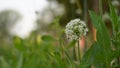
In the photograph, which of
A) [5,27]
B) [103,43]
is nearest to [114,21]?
[103,43]

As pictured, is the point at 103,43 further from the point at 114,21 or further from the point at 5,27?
the point at 5,27

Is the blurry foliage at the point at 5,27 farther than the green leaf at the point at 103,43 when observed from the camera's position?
Yes

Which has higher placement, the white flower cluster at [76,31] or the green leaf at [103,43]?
the white flower cluster at [76,31]

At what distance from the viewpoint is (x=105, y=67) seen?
2.23 feet

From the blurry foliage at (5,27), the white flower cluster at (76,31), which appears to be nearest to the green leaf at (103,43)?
the white flower cluster at (76,31)

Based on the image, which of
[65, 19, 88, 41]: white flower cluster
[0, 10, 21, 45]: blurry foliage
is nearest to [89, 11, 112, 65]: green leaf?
[65, 19, 88, 41]: white flower cluster

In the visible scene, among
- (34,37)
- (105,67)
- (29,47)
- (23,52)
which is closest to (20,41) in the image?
(23,52)

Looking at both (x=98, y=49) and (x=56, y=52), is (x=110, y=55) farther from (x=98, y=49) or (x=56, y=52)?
(x=56, y=52)

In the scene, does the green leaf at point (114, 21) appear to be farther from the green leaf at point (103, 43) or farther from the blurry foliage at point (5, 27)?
the blurry foliage at point (5, 27)

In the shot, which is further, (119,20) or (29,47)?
(29,47)

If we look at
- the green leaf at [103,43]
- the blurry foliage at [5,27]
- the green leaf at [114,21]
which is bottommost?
the blurry foliage at [5,27]

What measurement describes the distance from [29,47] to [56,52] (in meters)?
0.75

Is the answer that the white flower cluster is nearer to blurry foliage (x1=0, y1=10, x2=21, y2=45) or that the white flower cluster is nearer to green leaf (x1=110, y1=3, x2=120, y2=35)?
green leaf (x1=110, y1=3, x2=120, y2=35)

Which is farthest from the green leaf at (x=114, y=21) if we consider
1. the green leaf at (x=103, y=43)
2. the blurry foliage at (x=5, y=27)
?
the blurry foliage at (x=5, y=27)
